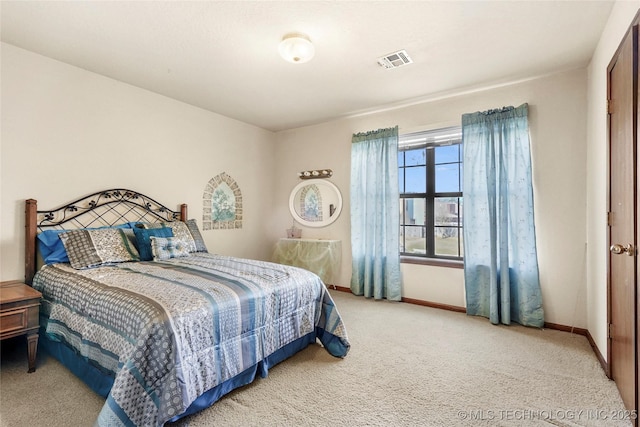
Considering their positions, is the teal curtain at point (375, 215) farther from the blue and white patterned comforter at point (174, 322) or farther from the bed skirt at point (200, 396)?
the bed skirt at point (200, 396)

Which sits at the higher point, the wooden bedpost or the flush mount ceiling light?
the flush mount ceiling light

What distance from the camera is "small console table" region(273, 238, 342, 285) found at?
13.7ft

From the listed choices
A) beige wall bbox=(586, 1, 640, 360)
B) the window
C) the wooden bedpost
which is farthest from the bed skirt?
beige wall bbox=(586, 1, 640, 360)

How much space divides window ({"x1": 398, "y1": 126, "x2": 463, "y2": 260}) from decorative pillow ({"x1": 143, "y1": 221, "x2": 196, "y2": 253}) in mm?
2589

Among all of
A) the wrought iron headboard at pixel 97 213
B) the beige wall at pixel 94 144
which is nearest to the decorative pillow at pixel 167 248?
the wrought iron headboard at pixel 97 213

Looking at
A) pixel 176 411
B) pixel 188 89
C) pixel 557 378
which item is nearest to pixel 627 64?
pixel 557 378

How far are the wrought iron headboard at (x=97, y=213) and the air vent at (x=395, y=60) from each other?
9.02 feet

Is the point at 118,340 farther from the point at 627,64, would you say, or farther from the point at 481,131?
the point at 481,131

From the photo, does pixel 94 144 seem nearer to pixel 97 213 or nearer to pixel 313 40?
pixel 97 213

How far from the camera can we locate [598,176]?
92.7 inches

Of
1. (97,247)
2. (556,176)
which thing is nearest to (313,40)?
(97,247)

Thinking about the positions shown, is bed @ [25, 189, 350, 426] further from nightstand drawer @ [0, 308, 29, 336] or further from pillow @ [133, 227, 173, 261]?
nightstand drawer @ [0, 308, 29, 336]

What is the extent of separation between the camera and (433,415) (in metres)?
1.68

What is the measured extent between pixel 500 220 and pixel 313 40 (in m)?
2.49
